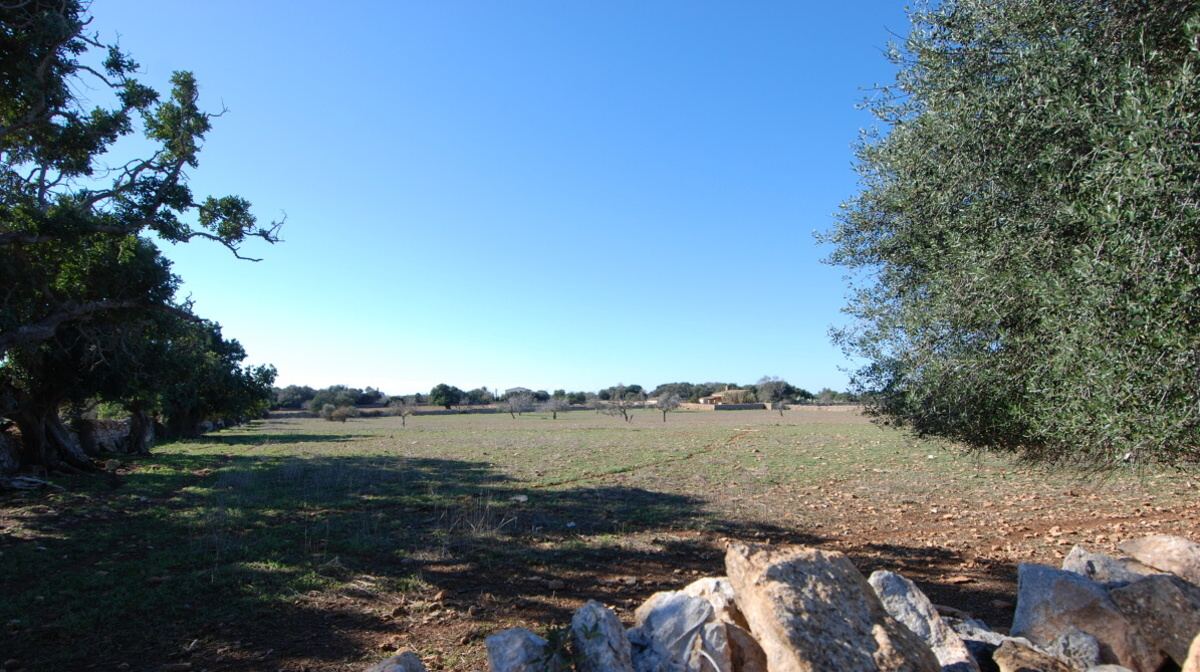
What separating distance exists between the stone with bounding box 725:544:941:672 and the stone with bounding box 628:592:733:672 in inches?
11.0

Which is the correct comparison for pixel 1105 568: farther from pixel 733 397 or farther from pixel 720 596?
pixel 733 397

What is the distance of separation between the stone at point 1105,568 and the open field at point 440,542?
980 mm

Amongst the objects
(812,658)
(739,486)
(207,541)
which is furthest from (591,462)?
(812,658)

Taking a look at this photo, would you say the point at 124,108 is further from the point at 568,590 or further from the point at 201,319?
the point at 568,590

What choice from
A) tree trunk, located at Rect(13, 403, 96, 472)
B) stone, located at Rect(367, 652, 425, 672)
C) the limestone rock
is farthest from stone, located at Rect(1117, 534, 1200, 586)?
tree trunk, located at Rect(13, 403, 96, 472)

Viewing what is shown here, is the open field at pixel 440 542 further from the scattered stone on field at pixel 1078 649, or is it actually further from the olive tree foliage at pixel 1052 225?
the scattered stone on field at pixel 1078 649

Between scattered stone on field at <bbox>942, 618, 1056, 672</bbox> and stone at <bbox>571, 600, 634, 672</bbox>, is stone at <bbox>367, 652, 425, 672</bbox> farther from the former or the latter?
scattered stone on field at <bbox>942, 618, 1056, 672</bbox>

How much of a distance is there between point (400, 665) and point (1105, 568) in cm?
687

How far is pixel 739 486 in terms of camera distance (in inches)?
752

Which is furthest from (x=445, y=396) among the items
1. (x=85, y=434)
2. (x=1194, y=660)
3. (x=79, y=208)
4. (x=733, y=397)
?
(x=1194, y=660)

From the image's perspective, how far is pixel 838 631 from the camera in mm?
4027

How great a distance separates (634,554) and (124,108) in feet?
53.1

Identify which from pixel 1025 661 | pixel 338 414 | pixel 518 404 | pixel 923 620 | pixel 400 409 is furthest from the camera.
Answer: pixel 518 404

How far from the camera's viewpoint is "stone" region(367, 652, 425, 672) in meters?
4.15
